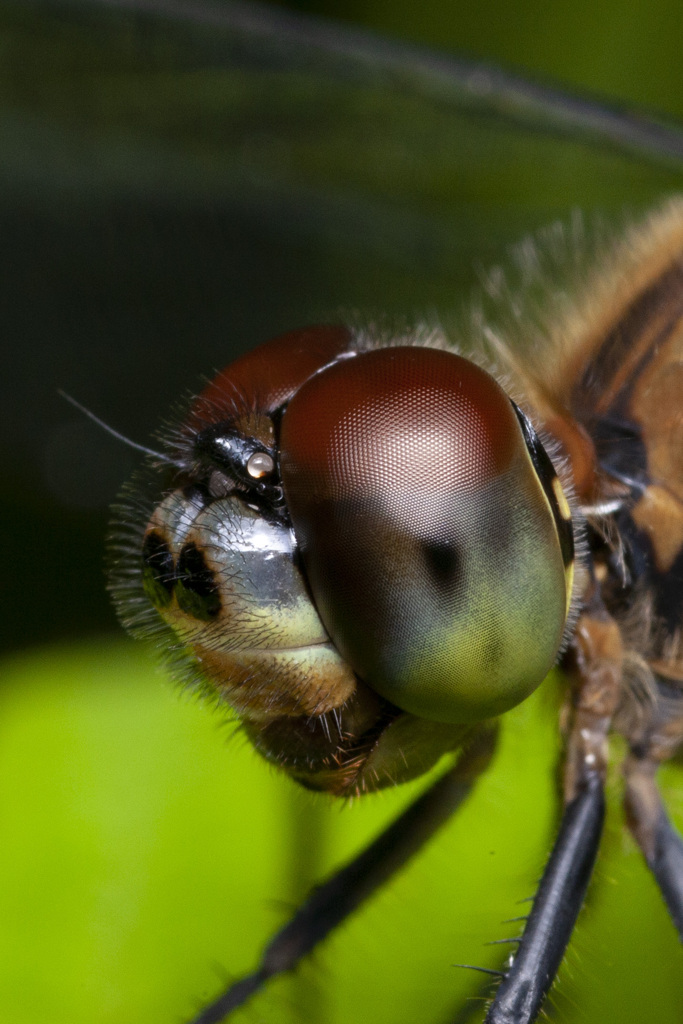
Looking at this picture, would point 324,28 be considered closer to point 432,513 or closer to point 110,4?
point 110,4

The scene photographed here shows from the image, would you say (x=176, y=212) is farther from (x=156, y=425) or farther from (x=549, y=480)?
(x=549, y=480)

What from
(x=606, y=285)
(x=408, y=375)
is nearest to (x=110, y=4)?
(x=606, y=285)

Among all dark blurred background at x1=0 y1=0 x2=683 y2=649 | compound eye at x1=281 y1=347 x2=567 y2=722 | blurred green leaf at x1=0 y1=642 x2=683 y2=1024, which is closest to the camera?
compound eye at x1=281 y1=347 x2=567 y2=722

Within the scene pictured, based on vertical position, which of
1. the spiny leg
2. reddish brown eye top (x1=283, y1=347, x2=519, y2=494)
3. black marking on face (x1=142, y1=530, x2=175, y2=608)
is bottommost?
the spiny leg

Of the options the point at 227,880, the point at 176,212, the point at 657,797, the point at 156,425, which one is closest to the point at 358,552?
the point at 156,425

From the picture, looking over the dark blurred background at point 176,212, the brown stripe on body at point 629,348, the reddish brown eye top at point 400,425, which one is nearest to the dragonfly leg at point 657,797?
the brown stripe on body at point 629,348

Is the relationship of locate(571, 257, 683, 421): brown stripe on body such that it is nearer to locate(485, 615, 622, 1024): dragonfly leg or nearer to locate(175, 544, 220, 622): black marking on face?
locate(485, 615, 622, 1024): dragonfly leg

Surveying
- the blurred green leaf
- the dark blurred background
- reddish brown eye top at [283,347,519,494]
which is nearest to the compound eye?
reddish brown eye top at [283,347,519,494]
